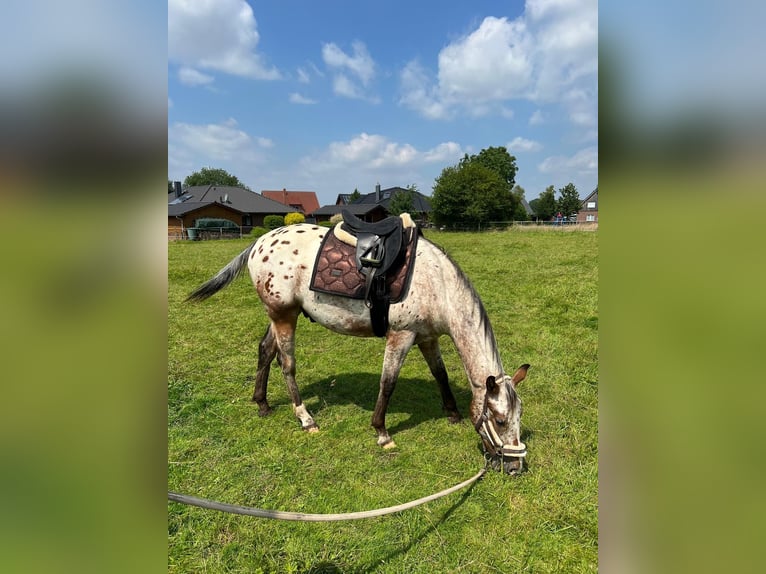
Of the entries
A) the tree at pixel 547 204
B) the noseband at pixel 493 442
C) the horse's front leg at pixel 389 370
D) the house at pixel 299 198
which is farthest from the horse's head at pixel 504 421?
the house at pixel 299 198

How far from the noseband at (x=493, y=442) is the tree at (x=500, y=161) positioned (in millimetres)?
64478

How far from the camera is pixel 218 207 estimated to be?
38.1 metres

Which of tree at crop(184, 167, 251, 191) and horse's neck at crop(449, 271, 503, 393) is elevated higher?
tree at crop(184, 167, 251, 191)

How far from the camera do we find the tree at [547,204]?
60188 millimetres

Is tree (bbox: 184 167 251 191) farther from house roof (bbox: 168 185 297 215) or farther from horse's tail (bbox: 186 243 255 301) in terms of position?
horse's tail (bbox: 186 243 255 301)

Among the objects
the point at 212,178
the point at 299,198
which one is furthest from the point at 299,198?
the point at 212,178

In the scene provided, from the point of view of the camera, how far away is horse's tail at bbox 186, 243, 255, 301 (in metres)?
4.15

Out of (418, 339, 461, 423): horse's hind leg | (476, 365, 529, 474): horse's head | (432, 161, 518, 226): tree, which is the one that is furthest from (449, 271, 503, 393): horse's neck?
(432, 161, 518, 226): tree

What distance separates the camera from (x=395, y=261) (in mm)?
3443

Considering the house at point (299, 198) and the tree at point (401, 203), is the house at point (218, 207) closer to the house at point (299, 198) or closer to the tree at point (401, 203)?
the tree at point (401, 203)

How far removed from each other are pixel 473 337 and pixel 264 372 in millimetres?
2424

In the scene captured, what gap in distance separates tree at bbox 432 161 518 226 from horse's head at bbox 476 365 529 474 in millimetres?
34740
